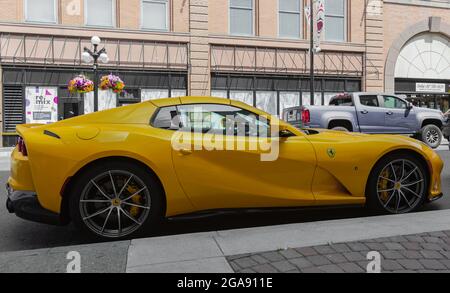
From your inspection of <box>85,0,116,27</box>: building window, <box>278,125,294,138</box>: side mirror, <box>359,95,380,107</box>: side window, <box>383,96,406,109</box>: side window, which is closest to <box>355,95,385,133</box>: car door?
<box>359,95,380,107</box>: side window

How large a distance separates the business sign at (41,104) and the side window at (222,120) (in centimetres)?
1532

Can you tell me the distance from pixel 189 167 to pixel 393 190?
2280 millimetres

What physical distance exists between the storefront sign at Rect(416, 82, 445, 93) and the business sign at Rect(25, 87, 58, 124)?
63.0 ft

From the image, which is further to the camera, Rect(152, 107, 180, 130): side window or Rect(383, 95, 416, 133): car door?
Rect(383, 95, 416, 133): car door

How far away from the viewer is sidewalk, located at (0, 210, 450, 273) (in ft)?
9.46

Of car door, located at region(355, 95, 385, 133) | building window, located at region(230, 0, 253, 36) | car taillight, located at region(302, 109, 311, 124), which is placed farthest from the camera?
building window, located at region(230, 0, 253, 36)

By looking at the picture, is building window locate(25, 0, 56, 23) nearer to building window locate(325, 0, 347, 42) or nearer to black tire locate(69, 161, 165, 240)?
building window locate(325, 0, 347, 42)

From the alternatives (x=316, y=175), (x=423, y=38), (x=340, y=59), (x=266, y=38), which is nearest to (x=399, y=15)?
(x=423, y=38)

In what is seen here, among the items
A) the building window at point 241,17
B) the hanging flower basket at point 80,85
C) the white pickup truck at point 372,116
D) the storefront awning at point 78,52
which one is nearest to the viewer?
the white pickup truck at point 372,116

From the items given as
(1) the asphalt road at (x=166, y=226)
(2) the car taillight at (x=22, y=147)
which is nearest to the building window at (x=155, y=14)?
(1) the asphalt road at (x=166, y=226)

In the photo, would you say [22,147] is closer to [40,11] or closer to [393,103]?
[393,103]

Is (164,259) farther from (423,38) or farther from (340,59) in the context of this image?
(423,38)

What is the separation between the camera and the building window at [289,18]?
21.6m

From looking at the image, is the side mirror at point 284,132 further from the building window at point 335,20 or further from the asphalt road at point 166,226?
the building window at point 335,20
